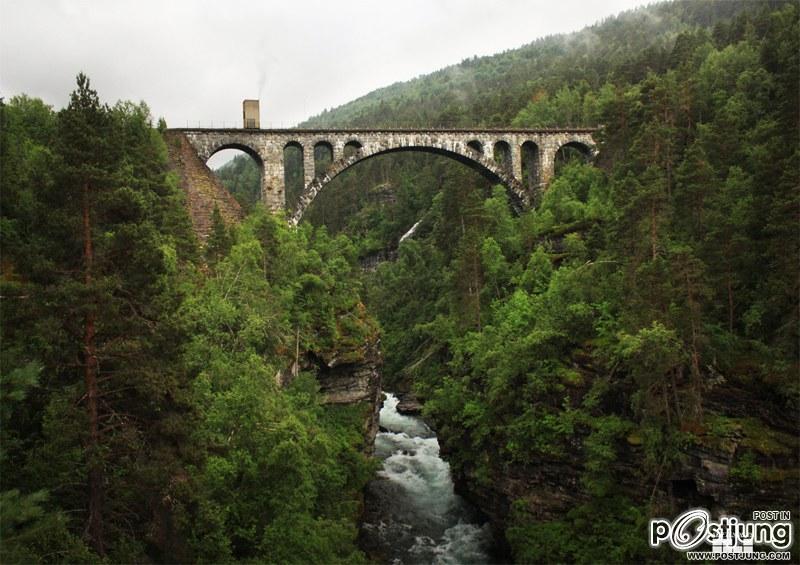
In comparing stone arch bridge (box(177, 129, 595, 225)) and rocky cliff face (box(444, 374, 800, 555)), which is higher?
stone arch bridge (box(177, 129, 595, 225))

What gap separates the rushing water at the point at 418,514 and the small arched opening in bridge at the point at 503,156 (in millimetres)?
26922

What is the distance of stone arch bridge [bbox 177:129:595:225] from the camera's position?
47375mm

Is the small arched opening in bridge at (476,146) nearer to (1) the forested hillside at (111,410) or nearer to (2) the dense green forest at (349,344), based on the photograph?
(2) the dense green forest at (349,344)

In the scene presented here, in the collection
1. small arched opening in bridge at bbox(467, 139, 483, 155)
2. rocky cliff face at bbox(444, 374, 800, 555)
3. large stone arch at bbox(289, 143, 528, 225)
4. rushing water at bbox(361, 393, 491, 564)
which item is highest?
small arched opening in bridge at bbox(467, 139, 483, 155)

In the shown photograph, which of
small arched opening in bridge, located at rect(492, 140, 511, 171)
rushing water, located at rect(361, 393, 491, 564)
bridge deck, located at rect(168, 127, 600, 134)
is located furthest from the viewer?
small arched opening in bridge, located at rect(492, 140, 511, 171)

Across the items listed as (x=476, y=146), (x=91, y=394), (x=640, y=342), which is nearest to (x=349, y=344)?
(x=640, y=342)

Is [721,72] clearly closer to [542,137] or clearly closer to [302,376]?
[542,137]

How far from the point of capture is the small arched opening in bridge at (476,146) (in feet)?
177

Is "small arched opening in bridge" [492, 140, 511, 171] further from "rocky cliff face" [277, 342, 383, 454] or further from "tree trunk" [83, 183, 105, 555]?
"tree trunk" [83, 183, 105, 555]

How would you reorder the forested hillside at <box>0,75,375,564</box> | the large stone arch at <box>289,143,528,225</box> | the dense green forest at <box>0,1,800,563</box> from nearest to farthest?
the forested hillside at <box>0,75,375,564</box> → the dense green forest at <box>0,1,800,563</box> → the large stone arch at <box>289,143,528,225</box>

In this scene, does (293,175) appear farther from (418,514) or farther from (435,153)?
(418,514)

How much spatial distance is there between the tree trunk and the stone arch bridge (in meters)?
35.1

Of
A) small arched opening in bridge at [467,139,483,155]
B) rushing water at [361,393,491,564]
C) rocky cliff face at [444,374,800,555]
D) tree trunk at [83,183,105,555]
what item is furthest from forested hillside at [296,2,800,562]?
tree trunk at [83,183,105,555]

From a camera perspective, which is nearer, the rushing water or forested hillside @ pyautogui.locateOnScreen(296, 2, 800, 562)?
forested hillside @ pyautogui.locateOnScreen(296, 2, 800, 562)
